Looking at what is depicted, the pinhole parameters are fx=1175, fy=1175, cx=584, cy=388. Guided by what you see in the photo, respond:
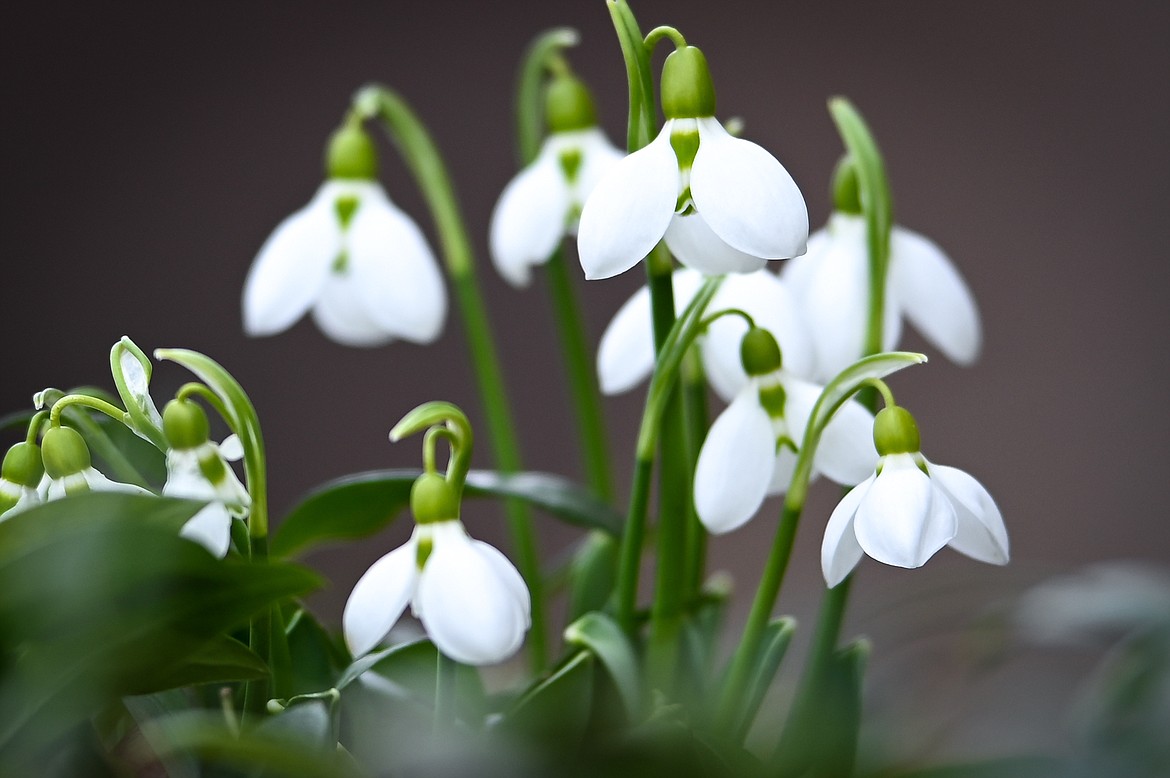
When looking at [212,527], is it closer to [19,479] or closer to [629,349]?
[19,479]

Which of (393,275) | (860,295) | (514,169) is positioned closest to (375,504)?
(393,275)

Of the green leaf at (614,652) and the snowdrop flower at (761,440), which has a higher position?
the snowdrop flower at (761,440)

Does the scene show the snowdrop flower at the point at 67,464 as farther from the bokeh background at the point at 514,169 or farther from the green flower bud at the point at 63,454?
the bokeh background at the point at 514,169

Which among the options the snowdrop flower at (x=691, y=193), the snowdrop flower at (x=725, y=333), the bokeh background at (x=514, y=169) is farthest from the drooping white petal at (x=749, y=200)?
the bokeh background at (x=514, y=169)

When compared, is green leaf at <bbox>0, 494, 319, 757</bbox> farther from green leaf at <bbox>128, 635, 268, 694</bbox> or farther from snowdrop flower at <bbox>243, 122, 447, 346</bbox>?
snowdrop flower at <bbox>243, 122, 447, 346</bbox>

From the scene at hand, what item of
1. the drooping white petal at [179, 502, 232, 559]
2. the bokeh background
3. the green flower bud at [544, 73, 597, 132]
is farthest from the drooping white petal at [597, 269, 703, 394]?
the bokeh background

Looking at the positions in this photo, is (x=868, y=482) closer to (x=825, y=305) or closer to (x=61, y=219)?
(x=825, y=305)
